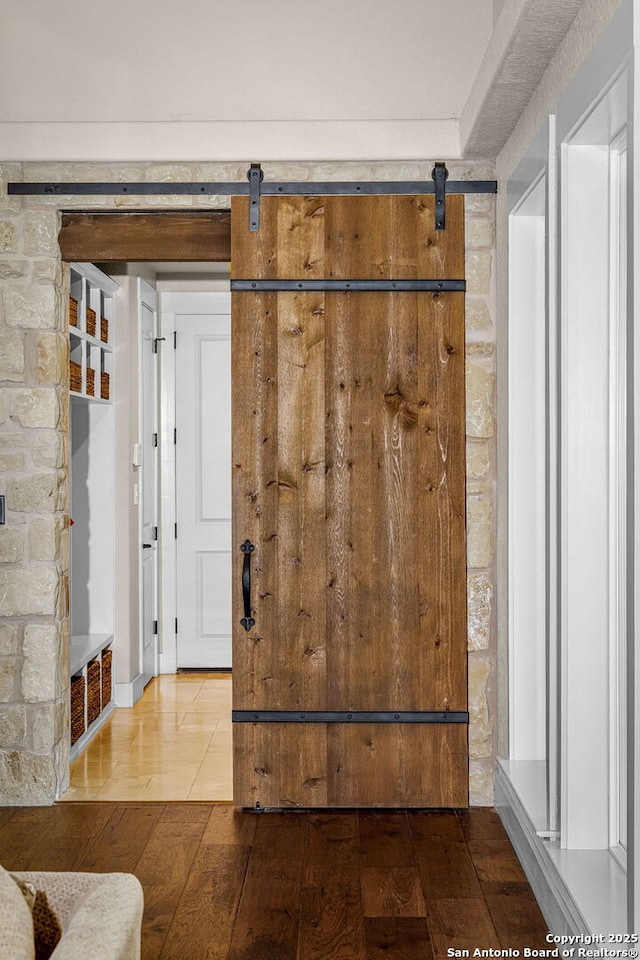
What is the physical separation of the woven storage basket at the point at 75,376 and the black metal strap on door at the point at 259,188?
84 cm

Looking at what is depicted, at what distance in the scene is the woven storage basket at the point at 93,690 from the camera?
432 cm

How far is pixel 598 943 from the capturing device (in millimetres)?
2010

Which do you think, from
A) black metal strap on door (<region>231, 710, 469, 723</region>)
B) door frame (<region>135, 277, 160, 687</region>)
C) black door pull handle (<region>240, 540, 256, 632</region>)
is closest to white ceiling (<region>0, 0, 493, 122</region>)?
black door pull handle (<region>240, 540, 256, 632</region>)

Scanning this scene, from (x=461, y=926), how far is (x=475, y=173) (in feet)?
8.55

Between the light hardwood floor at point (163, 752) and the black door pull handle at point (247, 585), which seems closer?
the black door pull handle at point (247, 585)

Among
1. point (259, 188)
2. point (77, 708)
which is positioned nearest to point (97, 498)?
point (77, 708)

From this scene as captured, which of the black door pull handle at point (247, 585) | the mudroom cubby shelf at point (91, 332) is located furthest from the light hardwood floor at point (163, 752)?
the mudroom cubby shelf at point (91, 332)

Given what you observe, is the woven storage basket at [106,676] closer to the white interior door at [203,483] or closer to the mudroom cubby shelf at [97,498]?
the mudroom cubby shelf at [97,498]

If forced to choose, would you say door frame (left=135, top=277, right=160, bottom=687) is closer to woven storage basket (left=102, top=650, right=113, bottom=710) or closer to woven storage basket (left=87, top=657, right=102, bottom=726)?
woven storage basket (left=102, top=650, right=113, bottom=710)

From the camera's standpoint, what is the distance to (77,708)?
4113 millimetres

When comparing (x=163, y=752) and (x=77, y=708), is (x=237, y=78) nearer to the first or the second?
(x=77, y=708)

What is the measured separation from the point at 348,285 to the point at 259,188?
1.65 feet

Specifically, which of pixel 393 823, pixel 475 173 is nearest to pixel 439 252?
pixel 475 173

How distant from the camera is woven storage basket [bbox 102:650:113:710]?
15.3 ft
